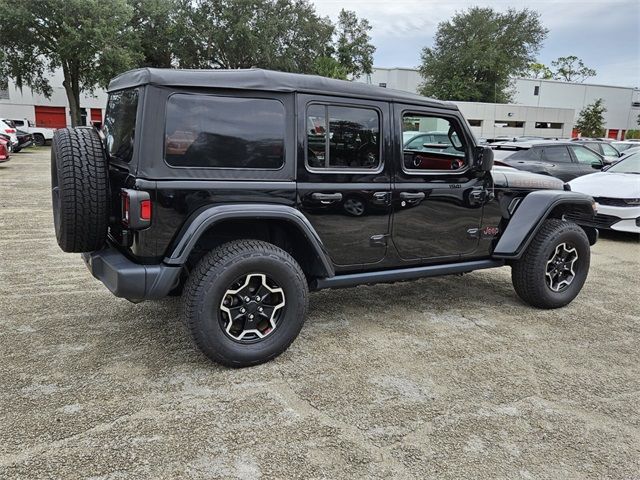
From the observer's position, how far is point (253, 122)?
128 inches

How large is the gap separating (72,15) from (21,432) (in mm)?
27354

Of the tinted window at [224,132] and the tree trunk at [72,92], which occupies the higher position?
the tree trunk at [72,92]

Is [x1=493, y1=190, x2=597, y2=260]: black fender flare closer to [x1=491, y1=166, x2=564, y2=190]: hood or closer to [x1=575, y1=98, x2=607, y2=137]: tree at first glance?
[x1=491, y1=166, x2=564, y2=190]: hood

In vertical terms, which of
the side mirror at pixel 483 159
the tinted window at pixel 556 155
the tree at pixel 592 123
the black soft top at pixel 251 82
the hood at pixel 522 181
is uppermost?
the tree at pixel 592 123

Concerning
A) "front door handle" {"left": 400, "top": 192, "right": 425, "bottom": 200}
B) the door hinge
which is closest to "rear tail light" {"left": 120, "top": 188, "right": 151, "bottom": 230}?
the door hinge

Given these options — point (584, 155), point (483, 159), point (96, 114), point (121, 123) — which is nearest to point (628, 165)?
point (584, 155)

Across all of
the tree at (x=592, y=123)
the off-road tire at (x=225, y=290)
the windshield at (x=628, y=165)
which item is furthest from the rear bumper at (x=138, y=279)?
the tree at (x=592, y=123)

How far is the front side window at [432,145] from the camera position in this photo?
400 cm

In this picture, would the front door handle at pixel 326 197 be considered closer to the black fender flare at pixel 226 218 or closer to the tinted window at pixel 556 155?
the black fender flare at pixel 226 218

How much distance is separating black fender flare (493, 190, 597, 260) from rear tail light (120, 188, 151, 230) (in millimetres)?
2966

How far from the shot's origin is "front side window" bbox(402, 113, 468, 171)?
13.1ft

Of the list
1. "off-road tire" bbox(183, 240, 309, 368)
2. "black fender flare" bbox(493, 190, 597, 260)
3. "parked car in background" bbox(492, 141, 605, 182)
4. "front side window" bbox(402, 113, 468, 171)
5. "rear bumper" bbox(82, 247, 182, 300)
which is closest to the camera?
"rear bumper" bbox(82, 247, 182, 300)

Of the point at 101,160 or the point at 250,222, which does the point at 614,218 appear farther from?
the point at 101,160

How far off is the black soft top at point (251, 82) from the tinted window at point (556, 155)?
8.14 m
